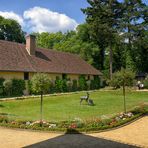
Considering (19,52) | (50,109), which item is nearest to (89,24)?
(19,52)

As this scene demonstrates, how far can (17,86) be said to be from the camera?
3622 cm

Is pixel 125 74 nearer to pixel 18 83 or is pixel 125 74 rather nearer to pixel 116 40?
pixel 18 83

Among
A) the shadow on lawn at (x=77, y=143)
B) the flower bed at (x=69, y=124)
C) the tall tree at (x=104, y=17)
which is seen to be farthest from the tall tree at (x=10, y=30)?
the shadow on lawn at (x=77, y=143)

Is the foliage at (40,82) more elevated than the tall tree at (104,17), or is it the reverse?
the tall tree at (104,17)

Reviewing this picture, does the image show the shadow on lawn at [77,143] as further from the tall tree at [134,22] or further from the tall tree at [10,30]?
the tall tree at [10,30]

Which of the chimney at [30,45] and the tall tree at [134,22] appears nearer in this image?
the chimney at [30,45]

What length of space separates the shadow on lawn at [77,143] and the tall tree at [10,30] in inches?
2152

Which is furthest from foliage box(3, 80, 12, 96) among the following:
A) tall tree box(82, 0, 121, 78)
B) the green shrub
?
tall tree box(82, 0, 121, 78)

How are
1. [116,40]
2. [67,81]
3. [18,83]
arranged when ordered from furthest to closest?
[116,40] < [67,81] < [18,83]

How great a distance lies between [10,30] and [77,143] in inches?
2249

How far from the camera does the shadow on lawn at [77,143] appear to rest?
12607 mm

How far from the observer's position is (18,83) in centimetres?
3631

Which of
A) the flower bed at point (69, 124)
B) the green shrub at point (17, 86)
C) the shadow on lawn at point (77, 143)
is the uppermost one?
the green shrub at point (17, 86)

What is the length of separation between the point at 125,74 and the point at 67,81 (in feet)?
73.9
